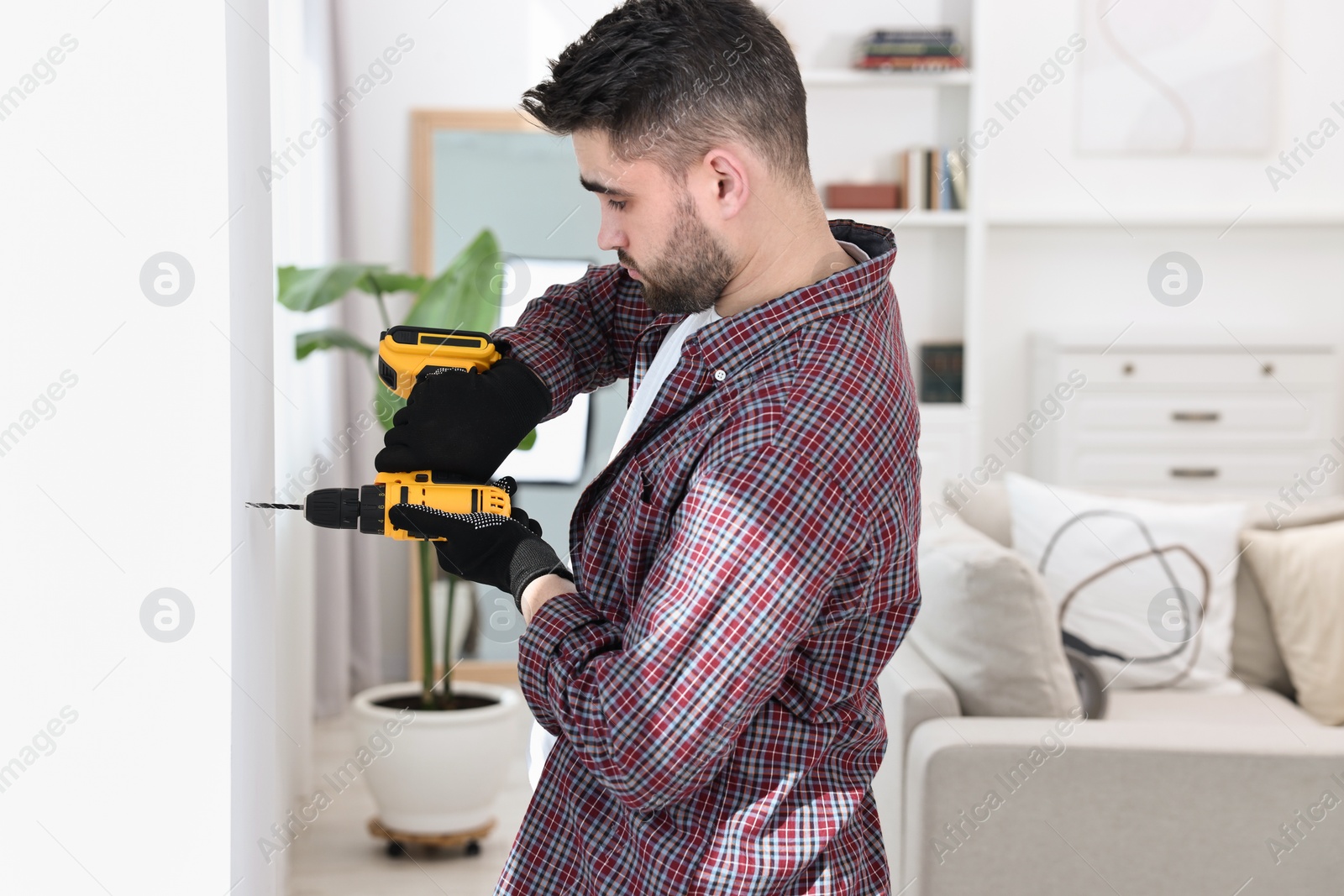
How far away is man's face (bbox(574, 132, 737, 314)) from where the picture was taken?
1.06 meters

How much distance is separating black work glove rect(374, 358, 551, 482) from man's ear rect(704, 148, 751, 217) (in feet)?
1.02

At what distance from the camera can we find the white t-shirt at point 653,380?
1.20m

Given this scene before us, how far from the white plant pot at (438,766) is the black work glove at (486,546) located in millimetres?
1684

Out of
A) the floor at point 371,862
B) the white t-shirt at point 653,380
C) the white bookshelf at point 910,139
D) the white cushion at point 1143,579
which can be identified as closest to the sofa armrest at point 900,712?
the white cushion at point 1143,579

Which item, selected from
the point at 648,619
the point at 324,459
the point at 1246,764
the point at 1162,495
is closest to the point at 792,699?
the point at 648,619

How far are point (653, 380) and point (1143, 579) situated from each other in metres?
1.95

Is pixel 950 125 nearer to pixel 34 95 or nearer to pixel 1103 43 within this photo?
pixel 1103 43

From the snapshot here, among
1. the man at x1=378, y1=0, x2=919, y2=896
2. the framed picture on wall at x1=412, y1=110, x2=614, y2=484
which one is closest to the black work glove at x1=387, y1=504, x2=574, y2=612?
the man at x1=378, y1=0, x2=919, y2=896

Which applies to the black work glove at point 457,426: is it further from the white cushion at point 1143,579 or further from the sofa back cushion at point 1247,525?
the white cushion at point 1143,579

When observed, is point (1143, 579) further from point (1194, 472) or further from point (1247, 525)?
point (1194, 472)

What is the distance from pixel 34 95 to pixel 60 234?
115 mm

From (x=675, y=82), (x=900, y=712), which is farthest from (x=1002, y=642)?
(x=675, y=82)

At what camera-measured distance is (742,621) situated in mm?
926

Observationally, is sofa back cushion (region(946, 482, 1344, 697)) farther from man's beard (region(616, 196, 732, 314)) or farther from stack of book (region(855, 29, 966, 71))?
stack of book (region(855, 29, 966, 71))
